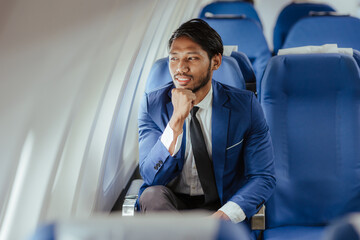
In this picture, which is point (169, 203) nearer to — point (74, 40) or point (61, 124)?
point (61, 124)

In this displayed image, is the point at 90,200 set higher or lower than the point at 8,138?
lower

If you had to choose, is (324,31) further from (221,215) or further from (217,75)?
(221,215)

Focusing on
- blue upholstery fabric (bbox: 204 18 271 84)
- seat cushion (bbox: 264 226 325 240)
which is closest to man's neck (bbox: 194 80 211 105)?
seat cushion (bbox: 264 226 325 240)

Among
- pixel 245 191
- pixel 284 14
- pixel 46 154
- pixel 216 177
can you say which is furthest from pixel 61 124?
pixel 284 14

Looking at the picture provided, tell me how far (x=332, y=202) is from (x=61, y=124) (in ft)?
4.13

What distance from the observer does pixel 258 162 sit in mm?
1924

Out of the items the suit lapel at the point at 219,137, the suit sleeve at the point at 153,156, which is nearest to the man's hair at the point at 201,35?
the suit lapel at the point at 219,137

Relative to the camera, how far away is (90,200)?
8.04ft

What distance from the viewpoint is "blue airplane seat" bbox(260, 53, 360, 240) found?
206cm

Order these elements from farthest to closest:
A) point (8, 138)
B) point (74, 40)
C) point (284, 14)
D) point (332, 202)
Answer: point (284, 14) → point (332, 202) → point (74, 40) → point (8, 138)

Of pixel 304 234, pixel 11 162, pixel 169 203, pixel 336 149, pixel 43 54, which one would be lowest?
pixel 304 234

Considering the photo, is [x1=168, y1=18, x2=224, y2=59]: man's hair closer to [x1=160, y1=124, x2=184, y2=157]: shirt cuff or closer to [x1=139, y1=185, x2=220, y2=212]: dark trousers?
[x1=160, y1=124, x2=184, y2=157]: shirt cuff

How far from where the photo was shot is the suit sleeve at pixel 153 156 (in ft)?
6.14

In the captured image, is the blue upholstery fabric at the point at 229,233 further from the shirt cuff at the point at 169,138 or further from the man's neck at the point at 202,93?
the man's neck at the point at 202,93
